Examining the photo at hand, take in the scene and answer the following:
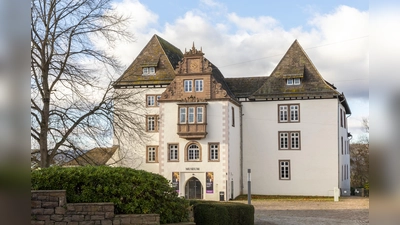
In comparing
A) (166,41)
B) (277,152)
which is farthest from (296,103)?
(166,41)

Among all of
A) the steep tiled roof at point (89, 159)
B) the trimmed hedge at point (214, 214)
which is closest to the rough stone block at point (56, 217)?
the trimmed hedge at point (214, 214)

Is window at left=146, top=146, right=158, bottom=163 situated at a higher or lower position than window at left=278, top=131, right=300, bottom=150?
lower

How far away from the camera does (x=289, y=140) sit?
111 feet

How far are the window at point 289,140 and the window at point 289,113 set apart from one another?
892mm

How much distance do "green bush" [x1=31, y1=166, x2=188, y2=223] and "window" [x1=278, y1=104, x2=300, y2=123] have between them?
25123mm

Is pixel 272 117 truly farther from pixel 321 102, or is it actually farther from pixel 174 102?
pixel 174 102

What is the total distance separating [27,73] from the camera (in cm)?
246

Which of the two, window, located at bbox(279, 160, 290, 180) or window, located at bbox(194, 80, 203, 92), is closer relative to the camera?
window, located at bbox(194, 80, 203, 92)

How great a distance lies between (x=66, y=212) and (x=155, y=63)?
1073 inches

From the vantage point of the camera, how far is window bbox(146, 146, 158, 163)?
34.3 m

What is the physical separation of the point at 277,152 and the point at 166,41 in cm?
1399

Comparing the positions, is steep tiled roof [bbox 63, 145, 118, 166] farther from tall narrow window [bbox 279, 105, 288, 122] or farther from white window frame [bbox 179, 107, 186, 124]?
tall narrow window [bbox 279, 105, 288, 122]

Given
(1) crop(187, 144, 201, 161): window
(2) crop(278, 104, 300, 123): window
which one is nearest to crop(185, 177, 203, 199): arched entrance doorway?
(1) crop(187, 144, 201, 161): window

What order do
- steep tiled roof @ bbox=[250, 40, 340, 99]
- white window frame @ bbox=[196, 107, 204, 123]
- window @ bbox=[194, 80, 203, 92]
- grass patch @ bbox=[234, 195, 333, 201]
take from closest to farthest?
grass patch @ bbox=[234, 195, 333, 201] → white window frame @ bbox=[196, 107, 204, 123] → window @ bbox=[194, 80, 203, 92] → steep tiled roof @ bbox=[250, 40, 340, 99]
